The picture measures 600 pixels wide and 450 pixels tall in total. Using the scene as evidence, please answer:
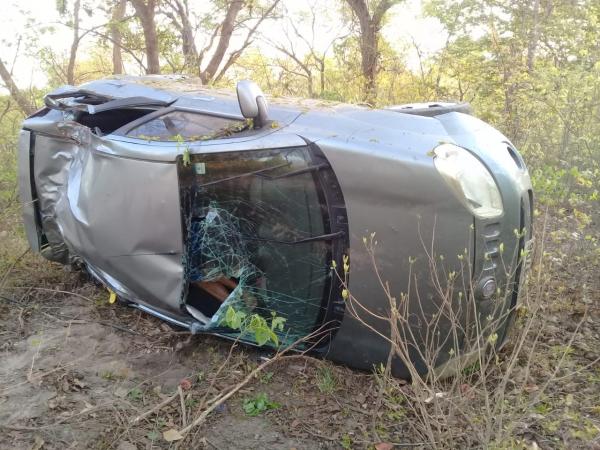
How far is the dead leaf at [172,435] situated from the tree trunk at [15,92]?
6.44 metres

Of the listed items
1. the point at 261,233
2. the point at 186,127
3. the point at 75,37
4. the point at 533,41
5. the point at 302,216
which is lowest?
the point at 261,233

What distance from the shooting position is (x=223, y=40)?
363 inches

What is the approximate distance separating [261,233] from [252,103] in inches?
27.9

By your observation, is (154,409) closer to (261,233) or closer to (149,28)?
(261,233)

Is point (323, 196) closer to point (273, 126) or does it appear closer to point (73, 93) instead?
point (273, 126)

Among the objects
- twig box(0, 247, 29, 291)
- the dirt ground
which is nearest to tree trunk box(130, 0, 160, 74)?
twig box(0, 247, 29, 291)

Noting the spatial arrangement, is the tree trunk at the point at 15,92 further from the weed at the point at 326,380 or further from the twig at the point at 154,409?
the weed at the point at 326,380

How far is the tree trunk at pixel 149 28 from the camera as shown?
27.5 ft

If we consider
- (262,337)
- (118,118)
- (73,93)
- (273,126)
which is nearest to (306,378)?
(262,337)

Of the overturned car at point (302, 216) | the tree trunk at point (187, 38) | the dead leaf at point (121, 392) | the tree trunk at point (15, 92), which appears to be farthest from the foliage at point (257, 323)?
the tree trunk at point (187, 38)

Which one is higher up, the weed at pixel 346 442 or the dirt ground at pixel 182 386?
the dirt ground at pixel 182 386

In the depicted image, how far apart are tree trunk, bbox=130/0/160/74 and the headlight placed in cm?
727

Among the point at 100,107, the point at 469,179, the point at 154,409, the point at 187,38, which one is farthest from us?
the point at 187,38

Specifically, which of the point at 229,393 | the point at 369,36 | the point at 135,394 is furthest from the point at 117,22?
the point at 229,393
